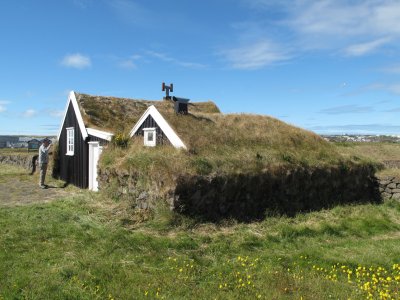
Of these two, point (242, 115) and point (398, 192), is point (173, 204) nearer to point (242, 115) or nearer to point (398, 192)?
point (242, 115)

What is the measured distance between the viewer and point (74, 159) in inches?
789

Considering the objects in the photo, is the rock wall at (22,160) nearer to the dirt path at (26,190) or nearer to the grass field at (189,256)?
the dirt path at (26,190)

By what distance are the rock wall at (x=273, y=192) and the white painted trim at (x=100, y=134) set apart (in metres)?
6.84

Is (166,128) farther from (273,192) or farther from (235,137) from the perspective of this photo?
(273,192)

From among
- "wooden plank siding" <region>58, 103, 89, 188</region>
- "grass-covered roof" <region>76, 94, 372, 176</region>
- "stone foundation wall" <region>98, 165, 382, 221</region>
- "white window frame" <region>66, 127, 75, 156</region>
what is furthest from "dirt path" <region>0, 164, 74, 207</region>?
"grass-covered roof" <region>76, 94, 372, 176</region>

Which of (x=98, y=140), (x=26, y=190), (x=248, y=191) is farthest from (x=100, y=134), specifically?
(x=248, y=191)

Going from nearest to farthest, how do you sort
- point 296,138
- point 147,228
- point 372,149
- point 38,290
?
point 38,290, point 147,228, point 296,138, point 372,149

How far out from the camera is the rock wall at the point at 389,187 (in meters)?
15.9

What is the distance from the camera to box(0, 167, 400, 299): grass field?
6305mm

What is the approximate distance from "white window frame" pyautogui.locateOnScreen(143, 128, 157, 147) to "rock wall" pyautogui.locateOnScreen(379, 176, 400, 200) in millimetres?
10425

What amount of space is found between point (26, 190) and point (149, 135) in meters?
7.25

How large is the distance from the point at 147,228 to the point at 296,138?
30.7 ft

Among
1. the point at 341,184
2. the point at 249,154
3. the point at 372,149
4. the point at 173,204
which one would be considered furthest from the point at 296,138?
the point at 372,149

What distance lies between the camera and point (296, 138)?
56.1ft
